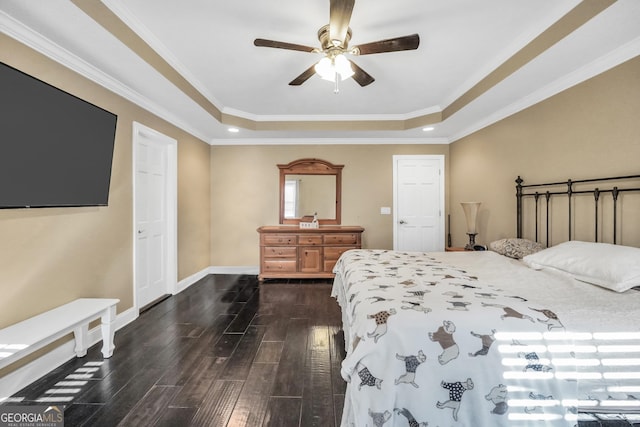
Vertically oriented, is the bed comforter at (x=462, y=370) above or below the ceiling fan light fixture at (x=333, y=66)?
below

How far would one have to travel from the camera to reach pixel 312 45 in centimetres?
249

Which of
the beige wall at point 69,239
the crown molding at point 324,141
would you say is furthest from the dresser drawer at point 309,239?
the beige wall at point 69,239

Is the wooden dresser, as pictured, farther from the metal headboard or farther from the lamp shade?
the metal headboard

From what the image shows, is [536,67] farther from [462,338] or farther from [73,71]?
[73,71]

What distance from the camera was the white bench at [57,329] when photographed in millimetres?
1597

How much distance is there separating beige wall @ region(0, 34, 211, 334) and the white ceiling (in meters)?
0.15

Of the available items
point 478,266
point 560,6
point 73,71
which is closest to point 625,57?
point 560,6

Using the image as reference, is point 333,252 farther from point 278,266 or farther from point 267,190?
point 267,190

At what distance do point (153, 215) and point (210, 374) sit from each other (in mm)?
2389

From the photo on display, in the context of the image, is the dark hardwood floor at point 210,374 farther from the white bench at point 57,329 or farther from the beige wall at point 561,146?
the beige wall at point 561,146

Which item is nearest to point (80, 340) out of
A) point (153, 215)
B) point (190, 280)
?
point (153, 215)

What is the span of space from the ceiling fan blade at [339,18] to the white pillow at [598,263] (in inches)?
88.6

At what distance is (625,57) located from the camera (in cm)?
210

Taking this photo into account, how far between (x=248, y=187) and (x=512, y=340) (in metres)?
4.53
